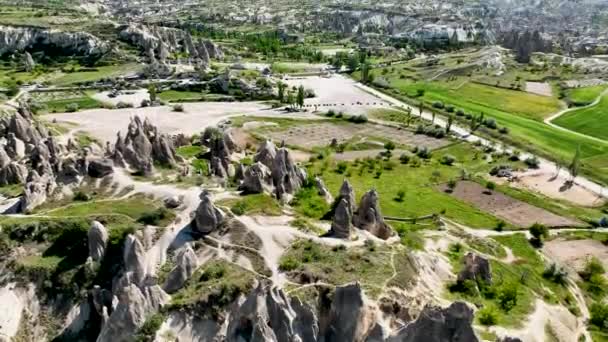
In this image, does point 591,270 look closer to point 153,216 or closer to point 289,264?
point 289,264

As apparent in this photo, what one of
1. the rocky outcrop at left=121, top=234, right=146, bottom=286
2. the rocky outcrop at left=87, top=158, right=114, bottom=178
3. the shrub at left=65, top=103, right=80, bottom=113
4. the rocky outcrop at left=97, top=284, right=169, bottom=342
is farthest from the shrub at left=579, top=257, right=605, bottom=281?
the shrub at left=65, top=103, right=80, bottom=113

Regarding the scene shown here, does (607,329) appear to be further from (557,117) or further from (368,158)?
(557,117)

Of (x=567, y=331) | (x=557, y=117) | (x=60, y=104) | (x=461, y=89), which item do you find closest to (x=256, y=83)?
(x=60, y=104)

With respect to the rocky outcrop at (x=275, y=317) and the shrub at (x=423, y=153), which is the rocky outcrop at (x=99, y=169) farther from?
the shrub at (x=423, y=153)

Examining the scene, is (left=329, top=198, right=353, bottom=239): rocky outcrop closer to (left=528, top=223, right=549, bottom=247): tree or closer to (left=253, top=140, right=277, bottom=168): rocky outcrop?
(left=253, top=140, right=277, bottom=168): rocky outcrop

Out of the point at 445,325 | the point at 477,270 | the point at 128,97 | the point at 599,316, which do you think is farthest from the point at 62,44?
the point at 445,325
